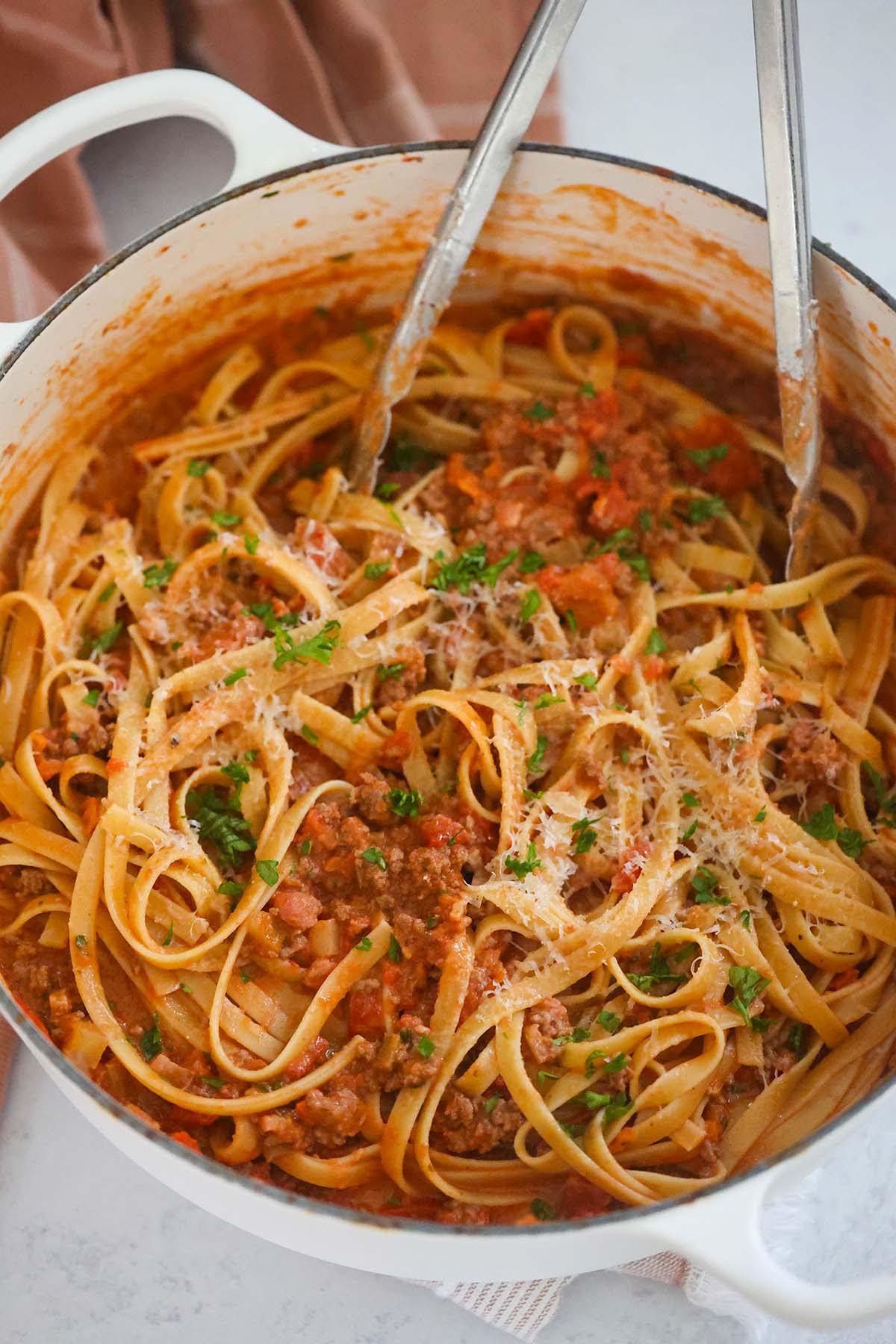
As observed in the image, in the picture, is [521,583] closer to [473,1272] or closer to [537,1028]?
[537,1028]

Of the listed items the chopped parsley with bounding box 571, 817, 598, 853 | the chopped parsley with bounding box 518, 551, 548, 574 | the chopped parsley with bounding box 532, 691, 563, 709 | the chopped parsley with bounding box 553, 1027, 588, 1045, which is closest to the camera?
the chopped parsley with bounding box 553, 1027, 588, 1045

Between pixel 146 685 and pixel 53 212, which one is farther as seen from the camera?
pixel 53 212

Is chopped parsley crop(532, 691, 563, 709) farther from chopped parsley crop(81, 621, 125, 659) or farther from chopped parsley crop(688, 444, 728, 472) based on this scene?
chopped parsley crop(81, 621, 125, 659)

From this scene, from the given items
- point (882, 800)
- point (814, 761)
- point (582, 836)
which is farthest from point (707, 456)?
point (582, 836)

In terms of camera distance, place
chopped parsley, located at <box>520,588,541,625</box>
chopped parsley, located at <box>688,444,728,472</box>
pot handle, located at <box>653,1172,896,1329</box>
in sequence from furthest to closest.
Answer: chopped parsley, located at <box>688,444,728,472</box> < chopped parsley, located at <box>520,588,541,625</box> < pot handle, located at <box>653,1172,896,1329</box>

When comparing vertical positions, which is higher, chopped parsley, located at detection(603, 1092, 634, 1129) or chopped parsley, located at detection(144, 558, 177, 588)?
chopped parsley, located at detection(144, 558, 177, 588)

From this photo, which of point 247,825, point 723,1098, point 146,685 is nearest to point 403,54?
point 146,685

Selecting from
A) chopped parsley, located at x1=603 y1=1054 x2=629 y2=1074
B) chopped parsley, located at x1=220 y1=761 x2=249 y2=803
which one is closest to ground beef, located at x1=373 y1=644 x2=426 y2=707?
chopped parsley, located at x1=220 y1=761 x2=249 y2=803
